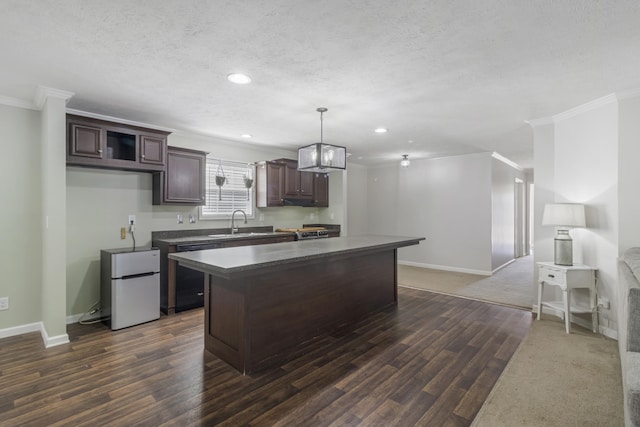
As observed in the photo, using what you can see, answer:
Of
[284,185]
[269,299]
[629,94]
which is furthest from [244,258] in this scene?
[629,94]

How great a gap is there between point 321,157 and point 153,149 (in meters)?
2.23

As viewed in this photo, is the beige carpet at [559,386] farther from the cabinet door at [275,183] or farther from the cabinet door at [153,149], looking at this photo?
the cabinet door at [153,149]

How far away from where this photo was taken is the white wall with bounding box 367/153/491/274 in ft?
20.9

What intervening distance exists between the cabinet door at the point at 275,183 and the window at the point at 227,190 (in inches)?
12.9

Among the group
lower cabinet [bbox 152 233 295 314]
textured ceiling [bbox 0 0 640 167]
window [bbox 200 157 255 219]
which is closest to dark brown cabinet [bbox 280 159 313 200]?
window [bbox 200 157 255 219]

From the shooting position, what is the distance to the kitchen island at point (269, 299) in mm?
2531

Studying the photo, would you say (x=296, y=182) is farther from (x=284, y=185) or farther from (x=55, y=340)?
(x=55, y=340)

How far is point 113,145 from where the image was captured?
13.0 ft

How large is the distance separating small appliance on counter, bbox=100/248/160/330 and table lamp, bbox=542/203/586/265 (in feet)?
14.9

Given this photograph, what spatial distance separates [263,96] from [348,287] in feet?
7.42

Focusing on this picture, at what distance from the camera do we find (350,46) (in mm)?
2254

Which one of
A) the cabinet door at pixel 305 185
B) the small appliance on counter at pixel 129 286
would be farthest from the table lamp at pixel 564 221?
the small appliance on counter at pixel 129 286

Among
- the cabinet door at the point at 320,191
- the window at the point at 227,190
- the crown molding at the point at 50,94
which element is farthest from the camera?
the cabinet door at the point at 320,191

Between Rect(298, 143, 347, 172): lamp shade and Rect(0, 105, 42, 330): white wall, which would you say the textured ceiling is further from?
Rect(298, 143, 347, 172): lamp shade
